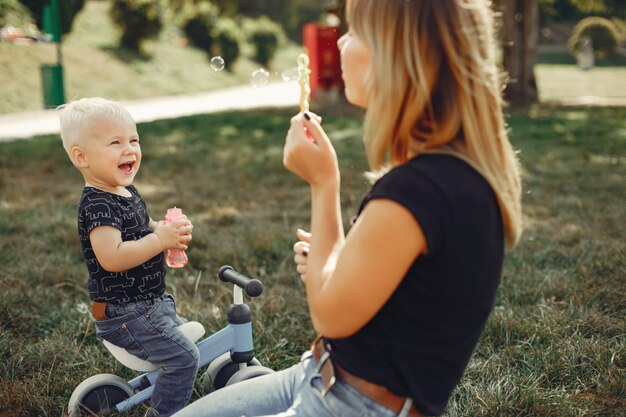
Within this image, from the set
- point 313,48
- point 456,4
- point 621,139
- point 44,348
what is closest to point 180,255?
point 44,348

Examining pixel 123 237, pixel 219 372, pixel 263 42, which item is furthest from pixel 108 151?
pixel 263 42

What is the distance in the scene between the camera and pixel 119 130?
7.39 feet

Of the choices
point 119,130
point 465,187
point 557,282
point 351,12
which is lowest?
point 557,282

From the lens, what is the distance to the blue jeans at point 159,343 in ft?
7.52

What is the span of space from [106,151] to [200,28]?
20.8 m

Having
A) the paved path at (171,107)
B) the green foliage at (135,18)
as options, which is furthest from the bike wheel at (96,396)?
the green foliage at (135,18)

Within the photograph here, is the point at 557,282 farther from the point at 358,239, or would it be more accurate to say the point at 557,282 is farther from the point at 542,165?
the point at 542,165

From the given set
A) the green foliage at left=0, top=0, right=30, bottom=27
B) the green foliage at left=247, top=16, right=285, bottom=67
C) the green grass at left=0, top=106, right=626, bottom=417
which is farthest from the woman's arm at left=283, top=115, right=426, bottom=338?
the green foliage at left=247, top=16, right=285, bottom=67

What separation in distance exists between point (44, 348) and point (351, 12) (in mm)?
2025

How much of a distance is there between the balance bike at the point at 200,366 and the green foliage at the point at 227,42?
20.4 metres

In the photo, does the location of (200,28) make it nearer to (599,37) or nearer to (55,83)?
(55,83)

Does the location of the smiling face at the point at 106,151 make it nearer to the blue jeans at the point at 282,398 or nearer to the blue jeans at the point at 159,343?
the blue jeans at the point at 159,343

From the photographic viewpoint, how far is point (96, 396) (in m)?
2.42

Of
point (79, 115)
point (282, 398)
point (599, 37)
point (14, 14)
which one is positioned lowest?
point (599, 37)
